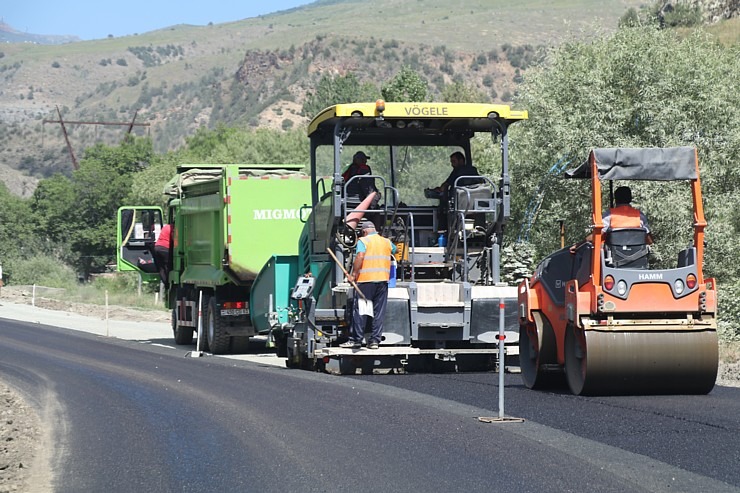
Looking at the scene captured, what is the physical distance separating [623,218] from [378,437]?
3.71m

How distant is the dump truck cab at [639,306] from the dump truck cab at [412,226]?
3.36 meters

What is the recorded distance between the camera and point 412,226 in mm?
15891

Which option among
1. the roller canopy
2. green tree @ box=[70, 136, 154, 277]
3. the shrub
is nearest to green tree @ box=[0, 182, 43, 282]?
the shrub

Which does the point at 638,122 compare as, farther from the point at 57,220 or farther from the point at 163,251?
the point at 57,220

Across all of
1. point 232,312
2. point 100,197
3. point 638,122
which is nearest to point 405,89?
point 638,122

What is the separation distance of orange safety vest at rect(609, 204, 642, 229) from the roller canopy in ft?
1.08

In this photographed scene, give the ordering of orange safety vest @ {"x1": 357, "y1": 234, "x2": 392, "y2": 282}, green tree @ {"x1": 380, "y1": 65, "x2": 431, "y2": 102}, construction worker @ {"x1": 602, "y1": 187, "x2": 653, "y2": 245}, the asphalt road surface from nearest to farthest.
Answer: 1. the asphalt road surface
2. construction worker @ {"x1": 602, "y1": 187, "x2": 653, "y2": 245}
3. orange safety vest @ {"x1": 357, "y1": 234, "x2": 392, "y2": 282}
4. green tree @ {"x1": 380, "y1": 65, "x2": 431, "y2": 102}

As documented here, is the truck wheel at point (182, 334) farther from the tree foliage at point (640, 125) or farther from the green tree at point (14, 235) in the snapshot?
the green tree at point (14, 235)

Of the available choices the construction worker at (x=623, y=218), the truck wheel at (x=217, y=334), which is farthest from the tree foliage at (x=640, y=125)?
the construction worker at (x=623, y=218)

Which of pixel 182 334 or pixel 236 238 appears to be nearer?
pixel 236 238

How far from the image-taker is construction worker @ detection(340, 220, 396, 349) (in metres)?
14.9

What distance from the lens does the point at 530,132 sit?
91.2 feet

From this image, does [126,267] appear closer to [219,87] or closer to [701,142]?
[701,142]

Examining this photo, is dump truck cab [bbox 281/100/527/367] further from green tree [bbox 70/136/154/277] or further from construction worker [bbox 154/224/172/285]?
green tree [bbox 70/136/154/277]
